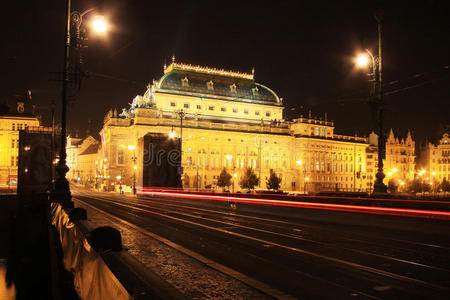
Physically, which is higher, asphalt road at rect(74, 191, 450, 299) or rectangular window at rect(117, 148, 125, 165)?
rectangular window at rect(117, 148, 125, 165)

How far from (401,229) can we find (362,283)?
38.8 ft

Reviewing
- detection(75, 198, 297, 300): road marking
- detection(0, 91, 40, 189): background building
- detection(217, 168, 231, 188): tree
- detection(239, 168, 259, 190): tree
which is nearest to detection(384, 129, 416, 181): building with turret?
detection(239, 168, 259, 190): tree

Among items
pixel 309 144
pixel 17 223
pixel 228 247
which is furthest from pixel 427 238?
pixel 309 144

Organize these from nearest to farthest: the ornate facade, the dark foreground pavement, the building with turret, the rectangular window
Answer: the dark foreground pavement → the rectangular window → the ornate facade → the building with turret

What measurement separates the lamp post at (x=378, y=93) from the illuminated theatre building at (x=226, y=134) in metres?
68.3

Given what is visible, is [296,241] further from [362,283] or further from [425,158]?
[425,158]

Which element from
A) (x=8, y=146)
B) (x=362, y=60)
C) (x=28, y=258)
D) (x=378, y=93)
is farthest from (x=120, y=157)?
(x=378, y=93)

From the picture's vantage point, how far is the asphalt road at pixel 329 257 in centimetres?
831

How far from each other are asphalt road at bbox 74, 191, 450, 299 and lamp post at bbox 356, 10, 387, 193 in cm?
381

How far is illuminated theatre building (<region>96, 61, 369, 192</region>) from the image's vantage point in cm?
9456

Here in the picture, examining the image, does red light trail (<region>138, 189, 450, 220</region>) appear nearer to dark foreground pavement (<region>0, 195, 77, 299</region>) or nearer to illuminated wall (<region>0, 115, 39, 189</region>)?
dark foreground pavement (<region>0, 195, 77, 299</region>)

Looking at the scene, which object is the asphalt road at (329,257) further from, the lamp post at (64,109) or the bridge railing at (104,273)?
the lamp post at (64,109)

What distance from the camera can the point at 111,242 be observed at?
8312mm

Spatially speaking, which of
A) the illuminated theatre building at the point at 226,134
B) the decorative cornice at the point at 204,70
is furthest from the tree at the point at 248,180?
the decorative cornice at the point at 204,70
